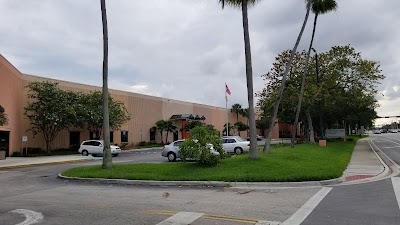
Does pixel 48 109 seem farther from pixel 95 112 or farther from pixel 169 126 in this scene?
pixel 169 126

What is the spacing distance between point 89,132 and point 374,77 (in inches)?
1193

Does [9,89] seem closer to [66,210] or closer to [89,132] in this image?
[89,132]

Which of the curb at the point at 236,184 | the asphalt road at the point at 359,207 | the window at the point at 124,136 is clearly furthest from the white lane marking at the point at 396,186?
the window at the point at 124,136

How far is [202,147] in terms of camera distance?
16.5 m

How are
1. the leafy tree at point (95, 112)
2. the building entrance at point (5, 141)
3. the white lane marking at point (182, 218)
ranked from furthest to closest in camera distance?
the leafy tree at point (95, 112) → the building entrance at point (5, 141) → the white lane marking at point (182, 218)

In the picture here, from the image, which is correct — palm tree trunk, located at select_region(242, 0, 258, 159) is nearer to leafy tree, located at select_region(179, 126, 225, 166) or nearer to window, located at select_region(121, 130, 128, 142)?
leafy tree, located at select_region(179, 126, 225, 166)

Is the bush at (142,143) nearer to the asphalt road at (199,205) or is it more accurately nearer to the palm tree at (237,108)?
the palm tree at (237,108)

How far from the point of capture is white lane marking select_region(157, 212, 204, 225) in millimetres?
7914

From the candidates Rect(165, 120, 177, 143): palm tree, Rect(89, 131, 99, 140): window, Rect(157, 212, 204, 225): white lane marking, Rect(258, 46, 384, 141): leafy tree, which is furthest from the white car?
Rect(165, 120, 177, 143): palm tree

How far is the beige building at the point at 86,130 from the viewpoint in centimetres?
3328

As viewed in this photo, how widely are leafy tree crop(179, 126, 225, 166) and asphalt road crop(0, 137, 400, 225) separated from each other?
3.11 m

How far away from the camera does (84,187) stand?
1416 centimetres

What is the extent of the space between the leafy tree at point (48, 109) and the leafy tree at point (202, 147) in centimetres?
2165

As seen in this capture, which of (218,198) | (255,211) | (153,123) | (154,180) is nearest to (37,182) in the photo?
(154,180)
